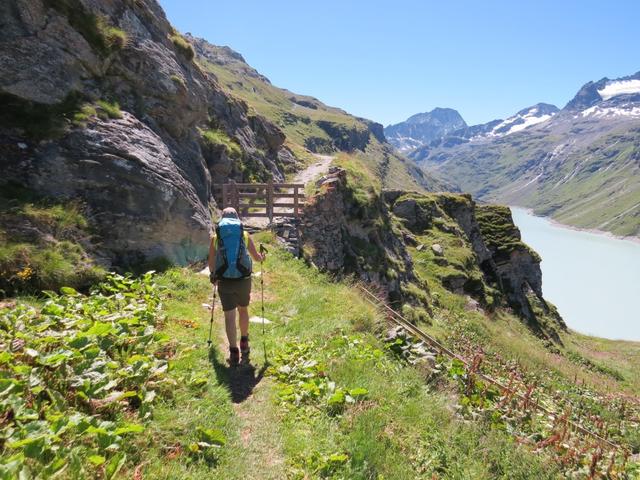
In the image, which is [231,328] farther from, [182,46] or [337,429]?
[182,46]

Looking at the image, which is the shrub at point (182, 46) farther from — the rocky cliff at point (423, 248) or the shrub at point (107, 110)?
the rocky cliff at point (423, 248)

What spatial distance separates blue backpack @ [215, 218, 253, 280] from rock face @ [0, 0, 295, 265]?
4.29 meters

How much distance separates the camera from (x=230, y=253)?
24.9 ft

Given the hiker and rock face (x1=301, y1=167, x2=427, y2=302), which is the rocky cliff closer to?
rock face (x1=301, y1=167, x2=427, y2=302)

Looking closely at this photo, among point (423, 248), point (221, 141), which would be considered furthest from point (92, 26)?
point (423, 248)

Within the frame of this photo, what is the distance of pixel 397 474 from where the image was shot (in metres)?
5.18

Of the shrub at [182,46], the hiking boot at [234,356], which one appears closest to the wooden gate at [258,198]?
the shrub at [182,46]

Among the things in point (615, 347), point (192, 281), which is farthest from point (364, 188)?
point (615, 347)

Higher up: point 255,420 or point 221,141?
point 221,141

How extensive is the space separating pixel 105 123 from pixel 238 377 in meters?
8.69

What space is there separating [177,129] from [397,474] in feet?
48.1

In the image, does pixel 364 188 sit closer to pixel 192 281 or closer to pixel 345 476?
pixel 192 281

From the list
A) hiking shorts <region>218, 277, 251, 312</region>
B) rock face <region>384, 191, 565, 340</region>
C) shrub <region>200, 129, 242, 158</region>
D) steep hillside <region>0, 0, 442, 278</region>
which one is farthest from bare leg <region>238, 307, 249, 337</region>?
rock face <region>384, 191, 565, 340</region>

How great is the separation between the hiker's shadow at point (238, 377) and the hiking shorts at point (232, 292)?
1.01 metres
